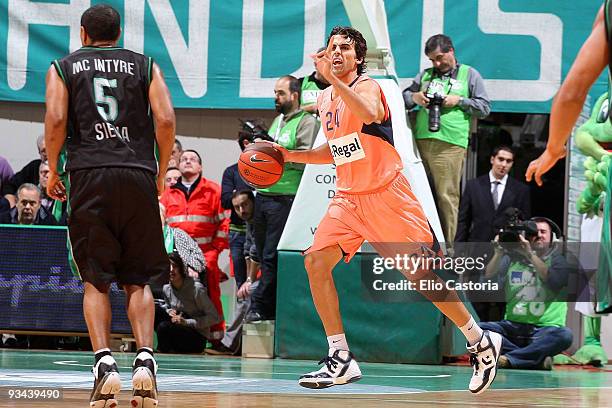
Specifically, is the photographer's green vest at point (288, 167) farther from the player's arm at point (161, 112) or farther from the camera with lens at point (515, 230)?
the player's arm at point (161, 112)

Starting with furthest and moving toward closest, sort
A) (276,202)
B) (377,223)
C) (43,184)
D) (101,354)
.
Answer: (43,184), (276,202), (377,223), (101,354)

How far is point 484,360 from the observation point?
659 cm

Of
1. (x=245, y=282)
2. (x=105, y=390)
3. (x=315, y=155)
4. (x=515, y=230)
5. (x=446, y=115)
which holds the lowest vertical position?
(x=105, y=390)

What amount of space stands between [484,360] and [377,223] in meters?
1.09

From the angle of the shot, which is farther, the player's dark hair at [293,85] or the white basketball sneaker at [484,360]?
the player's dark hair at [293,85]

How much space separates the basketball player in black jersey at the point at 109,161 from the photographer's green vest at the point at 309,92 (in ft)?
17.3

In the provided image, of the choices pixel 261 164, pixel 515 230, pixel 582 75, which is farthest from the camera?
pixel 515 230

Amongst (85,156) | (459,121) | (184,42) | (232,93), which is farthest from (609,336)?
(85,156)

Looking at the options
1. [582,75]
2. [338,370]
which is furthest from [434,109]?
[582,75]

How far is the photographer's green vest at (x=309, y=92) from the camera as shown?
1083 cm

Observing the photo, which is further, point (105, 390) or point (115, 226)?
point (115, 226)

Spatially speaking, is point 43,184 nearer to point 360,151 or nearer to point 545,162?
point 360,151

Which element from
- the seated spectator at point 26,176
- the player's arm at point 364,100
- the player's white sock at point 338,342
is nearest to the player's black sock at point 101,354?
the player's white sock at point 338,342

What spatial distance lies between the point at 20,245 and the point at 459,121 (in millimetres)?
4633
